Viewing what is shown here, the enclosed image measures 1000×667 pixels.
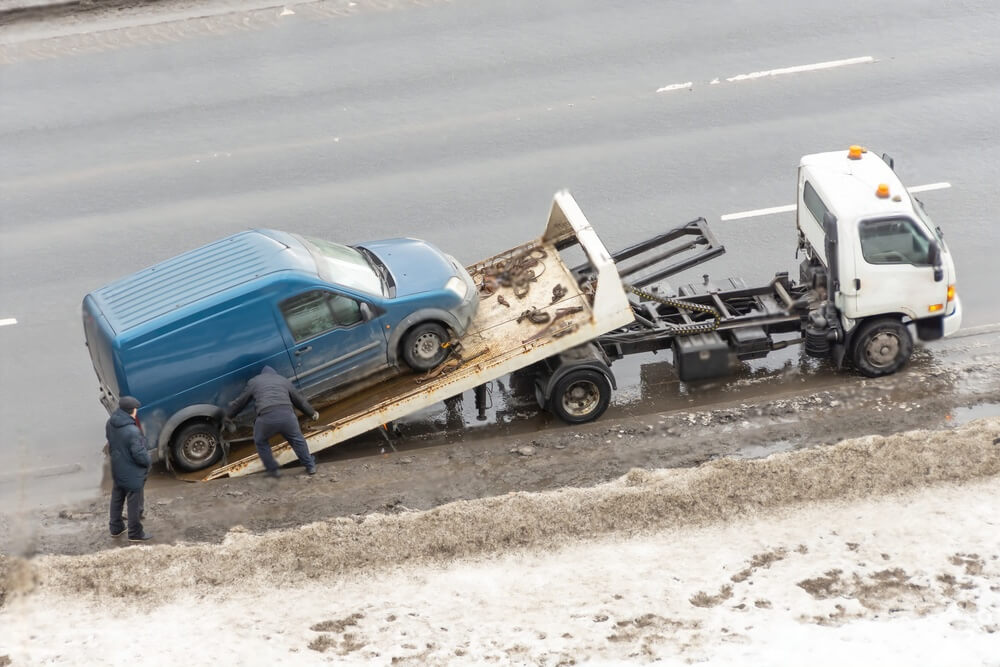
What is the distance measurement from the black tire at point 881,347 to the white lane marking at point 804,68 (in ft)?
20.1

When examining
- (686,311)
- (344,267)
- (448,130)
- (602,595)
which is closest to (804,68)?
(448,130)

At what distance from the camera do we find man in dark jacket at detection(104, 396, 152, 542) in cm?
1061

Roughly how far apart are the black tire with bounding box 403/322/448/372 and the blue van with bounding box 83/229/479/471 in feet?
0.04

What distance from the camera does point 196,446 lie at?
11.8m

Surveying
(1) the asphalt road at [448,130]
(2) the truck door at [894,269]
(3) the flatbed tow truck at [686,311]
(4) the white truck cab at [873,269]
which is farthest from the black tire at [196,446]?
(2) the truck door at [894,269]

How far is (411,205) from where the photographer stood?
1579 centimetres

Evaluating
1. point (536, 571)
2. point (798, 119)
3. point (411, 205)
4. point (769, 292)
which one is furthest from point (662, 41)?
point (536, 571)

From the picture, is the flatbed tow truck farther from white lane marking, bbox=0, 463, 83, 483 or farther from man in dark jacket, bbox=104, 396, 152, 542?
white lane marking, bbox=0, 463, 83, 483

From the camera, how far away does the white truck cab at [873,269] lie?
1223 centimetres

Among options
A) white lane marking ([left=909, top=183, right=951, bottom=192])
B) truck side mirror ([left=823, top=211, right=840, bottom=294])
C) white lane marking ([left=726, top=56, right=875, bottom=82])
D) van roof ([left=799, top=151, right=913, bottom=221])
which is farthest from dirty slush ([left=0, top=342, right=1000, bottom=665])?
white lane marking ([left=726, top=56, right=875, bottom=82])

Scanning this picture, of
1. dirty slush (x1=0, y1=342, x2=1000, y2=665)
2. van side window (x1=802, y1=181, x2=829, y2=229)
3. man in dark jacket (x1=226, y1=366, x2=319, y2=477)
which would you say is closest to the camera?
dirty slush (x1=0, y1=342, x2=1000, y2=665)

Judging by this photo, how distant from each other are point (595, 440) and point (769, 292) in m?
2.82

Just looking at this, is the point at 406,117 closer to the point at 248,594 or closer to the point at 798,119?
the point at 798,119

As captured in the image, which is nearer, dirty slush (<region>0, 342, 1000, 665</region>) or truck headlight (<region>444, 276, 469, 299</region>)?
dirty slush (<region>0, 342, 1000, 665</region>)
